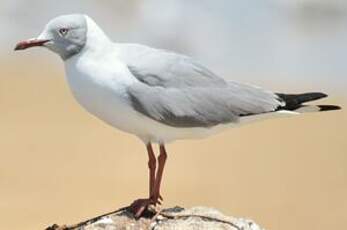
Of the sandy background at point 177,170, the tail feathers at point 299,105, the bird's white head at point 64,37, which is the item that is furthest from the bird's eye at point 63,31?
the sandy background at point 177,170

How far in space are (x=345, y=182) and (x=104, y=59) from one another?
807 centimetres

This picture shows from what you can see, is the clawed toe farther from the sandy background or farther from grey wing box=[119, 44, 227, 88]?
the sandy background

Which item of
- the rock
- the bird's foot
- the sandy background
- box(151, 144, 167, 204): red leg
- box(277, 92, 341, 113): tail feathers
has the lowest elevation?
the sandy background

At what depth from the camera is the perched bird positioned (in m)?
5.76

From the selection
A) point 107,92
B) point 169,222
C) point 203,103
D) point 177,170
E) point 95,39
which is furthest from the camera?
point 177,170

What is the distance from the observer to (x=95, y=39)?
5.88 metres

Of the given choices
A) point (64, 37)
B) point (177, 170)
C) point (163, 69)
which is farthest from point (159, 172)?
point (177, 170)

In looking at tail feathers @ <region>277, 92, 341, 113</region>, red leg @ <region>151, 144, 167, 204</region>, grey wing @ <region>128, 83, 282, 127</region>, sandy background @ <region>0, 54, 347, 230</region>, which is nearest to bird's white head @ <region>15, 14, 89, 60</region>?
grey wing @ <region>128, 83, 282, 127</region>

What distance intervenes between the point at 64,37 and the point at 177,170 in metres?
7.91

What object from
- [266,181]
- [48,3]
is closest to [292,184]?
[266,181]

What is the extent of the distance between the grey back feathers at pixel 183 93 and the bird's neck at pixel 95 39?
12 centimetres

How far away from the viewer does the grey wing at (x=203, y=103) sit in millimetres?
5914

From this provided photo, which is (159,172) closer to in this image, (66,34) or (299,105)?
(299,105)

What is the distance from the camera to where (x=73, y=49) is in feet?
19.1
